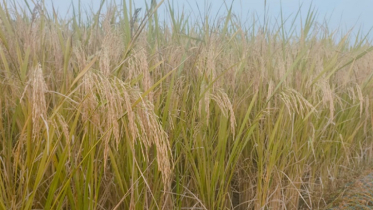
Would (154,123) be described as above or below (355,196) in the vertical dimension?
above

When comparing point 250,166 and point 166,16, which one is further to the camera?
point 166,16

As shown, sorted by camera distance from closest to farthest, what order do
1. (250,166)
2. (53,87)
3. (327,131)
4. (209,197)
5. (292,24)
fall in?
(53,87), (209,197), (250,166), (327,131), (292,24)

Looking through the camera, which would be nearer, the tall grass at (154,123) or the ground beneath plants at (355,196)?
the tall grass at (154,123)

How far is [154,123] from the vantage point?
106 centimetres

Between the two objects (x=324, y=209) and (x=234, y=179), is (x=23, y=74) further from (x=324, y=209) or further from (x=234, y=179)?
(x=324, y=209)

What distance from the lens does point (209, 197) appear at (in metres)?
1.86

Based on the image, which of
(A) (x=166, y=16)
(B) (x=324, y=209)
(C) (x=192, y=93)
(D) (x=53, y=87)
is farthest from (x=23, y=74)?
(B) (x=324, y=209)

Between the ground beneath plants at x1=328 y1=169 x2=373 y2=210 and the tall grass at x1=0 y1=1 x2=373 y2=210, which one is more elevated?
the tall grass at x1=0 y1=1 x2=373 y2=210

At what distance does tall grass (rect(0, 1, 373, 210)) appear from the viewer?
1351 mm

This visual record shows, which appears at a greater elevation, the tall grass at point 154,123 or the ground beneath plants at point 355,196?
the tall grass at point 154,123

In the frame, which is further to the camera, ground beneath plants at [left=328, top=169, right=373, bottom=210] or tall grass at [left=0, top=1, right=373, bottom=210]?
ground beneath plants at [left=328, top=169, right=373, bottom=210]

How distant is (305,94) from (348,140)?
2.30 ft

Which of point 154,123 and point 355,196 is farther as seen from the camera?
point 355,196

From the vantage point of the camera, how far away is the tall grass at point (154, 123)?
1351 millimetres
